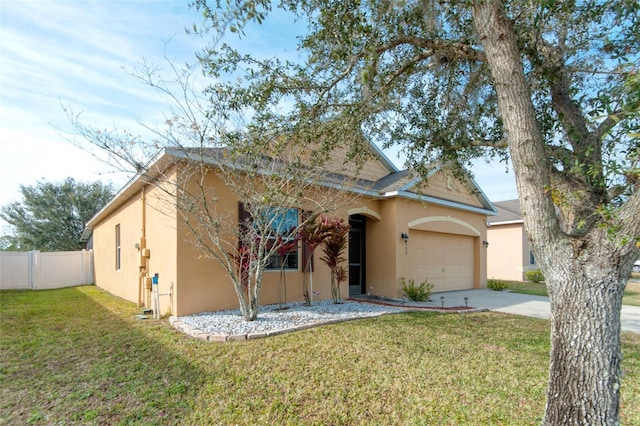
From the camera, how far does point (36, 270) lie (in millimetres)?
15938

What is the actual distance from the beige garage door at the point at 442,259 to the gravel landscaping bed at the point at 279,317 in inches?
145

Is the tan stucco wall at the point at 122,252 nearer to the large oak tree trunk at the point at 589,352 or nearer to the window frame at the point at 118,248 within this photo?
the window frame at the point at 118,248

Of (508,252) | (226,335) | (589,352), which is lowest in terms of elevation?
(226,335)

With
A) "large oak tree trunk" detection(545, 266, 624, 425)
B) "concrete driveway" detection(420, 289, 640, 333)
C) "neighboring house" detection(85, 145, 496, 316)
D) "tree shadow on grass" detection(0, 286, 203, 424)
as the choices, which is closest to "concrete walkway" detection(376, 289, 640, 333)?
"concrete driveway" detection(420, 289, 640, 333)

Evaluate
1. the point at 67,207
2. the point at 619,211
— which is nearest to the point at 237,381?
the point at 619,211

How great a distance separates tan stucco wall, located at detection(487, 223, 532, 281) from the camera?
63.4ft

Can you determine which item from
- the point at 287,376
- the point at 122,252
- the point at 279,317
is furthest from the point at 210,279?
the point at 122,252

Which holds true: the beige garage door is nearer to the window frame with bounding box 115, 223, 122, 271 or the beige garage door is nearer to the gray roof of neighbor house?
Answer: the gray roof of neighbor house

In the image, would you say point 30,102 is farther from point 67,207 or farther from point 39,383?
point 67,207

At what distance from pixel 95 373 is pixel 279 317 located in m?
3.54

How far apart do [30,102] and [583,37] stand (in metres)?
9.03

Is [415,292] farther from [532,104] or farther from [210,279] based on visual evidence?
[532,104]

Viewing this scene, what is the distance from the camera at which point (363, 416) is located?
349 centimetres

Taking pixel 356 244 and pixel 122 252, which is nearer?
pixel 356 244
